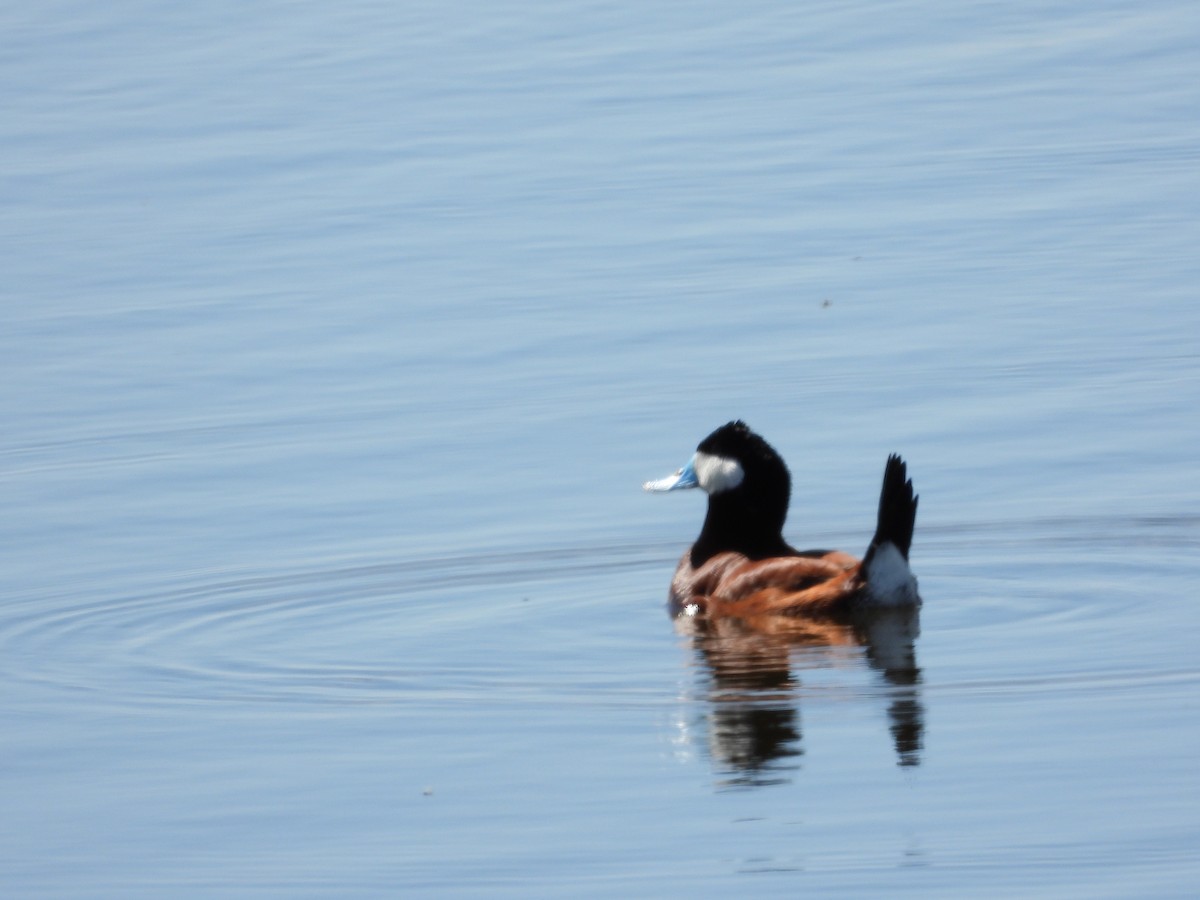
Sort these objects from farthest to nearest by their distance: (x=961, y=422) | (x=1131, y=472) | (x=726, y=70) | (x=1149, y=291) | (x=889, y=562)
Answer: (x=726, y=70)
(x=1149, y=291)
(x=961, y=422)
(x=1131, y=472)
(x=889, y=562)

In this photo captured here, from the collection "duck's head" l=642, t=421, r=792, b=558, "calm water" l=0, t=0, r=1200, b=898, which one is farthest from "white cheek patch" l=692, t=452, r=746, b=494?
"calm water" l=0, t=0, r=1200, b=898

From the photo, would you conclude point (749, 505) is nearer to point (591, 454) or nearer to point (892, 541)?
point (892, 541)

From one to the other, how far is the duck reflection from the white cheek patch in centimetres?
88

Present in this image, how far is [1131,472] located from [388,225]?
25.7 ft

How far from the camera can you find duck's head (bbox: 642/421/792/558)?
37.6 ft

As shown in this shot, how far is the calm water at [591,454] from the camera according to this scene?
25.6ft

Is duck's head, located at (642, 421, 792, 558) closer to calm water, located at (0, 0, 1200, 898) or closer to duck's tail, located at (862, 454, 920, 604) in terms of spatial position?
calm water, located at (0, 0, 1200, 898)

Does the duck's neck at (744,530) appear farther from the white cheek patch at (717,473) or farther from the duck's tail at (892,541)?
the duck's tail at (892,541)

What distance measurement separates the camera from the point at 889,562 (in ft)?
33.7

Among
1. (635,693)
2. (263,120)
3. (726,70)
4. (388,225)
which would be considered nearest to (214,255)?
(388,225)

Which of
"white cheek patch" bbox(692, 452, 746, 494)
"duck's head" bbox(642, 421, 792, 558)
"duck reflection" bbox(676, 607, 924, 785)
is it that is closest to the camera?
"duck reflection" bbox(676, 607, 924, 785)

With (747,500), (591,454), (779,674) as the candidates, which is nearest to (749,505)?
(747,500)

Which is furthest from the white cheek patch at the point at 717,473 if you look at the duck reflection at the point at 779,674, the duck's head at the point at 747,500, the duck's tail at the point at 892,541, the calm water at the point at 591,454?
the duck's tail at the point at 892,541

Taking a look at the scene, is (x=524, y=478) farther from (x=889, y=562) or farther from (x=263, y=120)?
(x=263, y=120)
